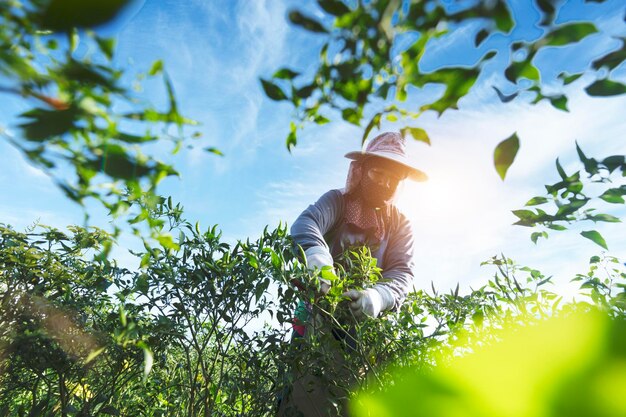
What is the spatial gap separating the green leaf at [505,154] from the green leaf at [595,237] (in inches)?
20.8

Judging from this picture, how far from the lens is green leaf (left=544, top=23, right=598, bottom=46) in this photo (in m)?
0.46

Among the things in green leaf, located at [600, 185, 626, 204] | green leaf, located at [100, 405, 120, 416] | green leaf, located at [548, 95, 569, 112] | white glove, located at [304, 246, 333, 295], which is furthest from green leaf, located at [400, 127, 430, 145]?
green leaf, located at [100, 405, 120, 416]

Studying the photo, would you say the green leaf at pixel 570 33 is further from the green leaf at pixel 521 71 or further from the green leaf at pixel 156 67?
the green leaf at pixel 156 67

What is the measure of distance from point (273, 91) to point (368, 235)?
239 centimetres

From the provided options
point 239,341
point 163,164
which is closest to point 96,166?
point 163,164

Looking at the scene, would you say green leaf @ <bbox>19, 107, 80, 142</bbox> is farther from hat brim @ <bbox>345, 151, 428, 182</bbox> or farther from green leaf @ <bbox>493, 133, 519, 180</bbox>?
hat brim @ <bbox>345, 151, 428, 182</bbox>

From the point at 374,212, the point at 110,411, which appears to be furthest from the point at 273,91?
the point at 374,212

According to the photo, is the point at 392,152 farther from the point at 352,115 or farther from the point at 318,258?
the point at 352,115

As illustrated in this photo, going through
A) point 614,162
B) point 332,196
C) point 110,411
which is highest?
point 332,196

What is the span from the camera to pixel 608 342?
292 mm

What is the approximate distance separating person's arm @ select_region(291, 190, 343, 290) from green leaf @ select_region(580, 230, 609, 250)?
127 centimetres

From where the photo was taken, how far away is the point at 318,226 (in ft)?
8.93

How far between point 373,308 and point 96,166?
1.72 metres

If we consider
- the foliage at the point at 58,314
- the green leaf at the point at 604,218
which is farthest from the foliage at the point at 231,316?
the green leaf at the point at 604,218
